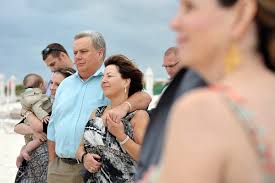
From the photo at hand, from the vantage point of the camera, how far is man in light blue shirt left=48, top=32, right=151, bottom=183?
14.2 ft

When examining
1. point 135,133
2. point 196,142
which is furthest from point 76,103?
point 196,142

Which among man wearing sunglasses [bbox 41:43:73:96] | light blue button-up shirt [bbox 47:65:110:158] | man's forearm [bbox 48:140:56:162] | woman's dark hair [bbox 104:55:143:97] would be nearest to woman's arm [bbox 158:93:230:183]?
woman's dark hair [bbox 104:55:143:97]

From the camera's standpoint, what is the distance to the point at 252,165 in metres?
1.11

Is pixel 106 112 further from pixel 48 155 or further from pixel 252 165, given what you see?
pixel 252 165

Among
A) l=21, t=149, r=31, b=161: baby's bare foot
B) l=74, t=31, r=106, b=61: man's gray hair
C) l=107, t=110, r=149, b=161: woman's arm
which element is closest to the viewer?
l=107, t=110, r=149, b=161: woman's arm

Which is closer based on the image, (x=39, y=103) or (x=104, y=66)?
(x=104, y=66)

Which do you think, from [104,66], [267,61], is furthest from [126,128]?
[267,61]

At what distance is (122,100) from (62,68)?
4.51 feet

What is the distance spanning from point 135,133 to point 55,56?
1.79 meters

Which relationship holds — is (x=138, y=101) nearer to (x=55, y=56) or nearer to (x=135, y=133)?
(x=135, y=133)

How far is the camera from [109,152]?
3.97 metres

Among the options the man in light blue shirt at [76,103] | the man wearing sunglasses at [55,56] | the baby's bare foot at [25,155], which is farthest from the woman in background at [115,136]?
the man wearing sunglasses at [55,56]

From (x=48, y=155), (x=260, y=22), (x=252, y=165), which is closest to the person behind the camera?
(x=252, y=165)

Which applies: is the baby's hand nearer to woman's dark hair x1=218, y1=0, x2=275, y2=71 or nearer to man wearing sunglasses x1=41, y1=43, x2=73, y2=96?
man wearing sunglasses x1=41, y1=43, x2=73, y2=96
